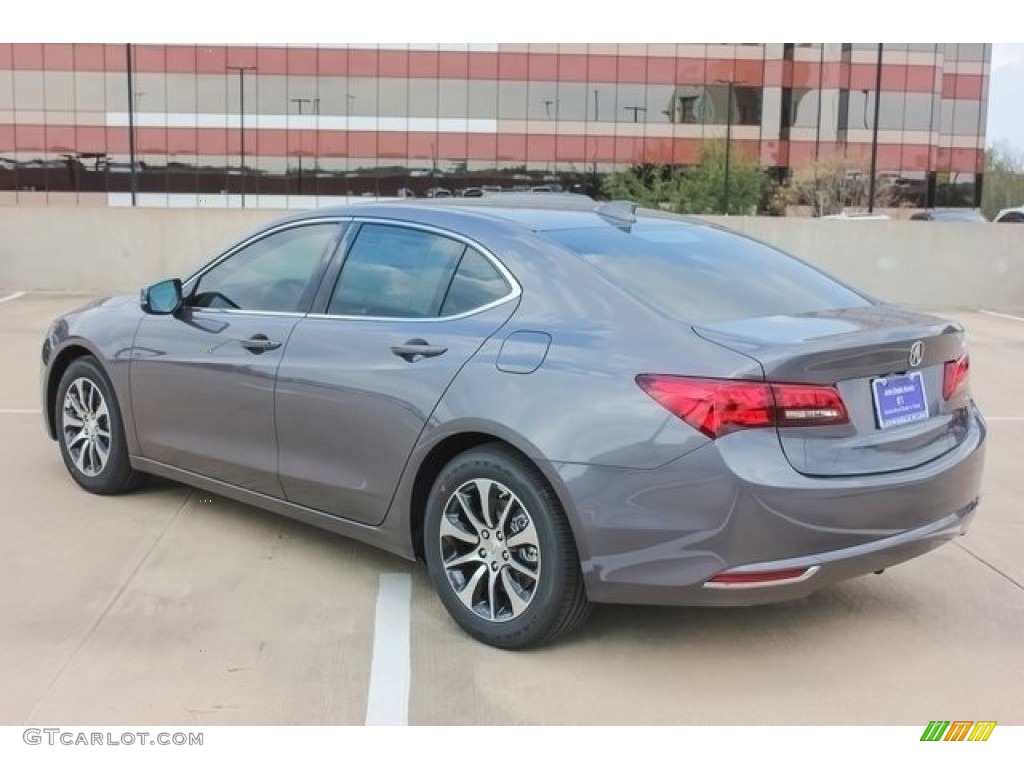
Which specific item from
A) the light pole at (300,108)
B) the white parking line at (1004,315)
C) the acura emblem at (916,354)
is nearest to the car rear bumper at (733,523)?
the acura emblem at (916,354)

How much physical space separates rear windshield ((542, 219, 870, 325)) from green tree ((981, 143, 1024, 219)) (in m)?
78.6

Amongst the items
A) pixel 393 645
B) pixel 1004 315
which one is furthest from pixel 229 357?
pixel 1004 315

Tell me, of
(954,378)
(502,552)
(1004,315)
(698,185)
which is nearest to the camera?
(502,552)

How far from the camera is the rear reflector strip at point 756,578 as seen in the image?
3.24 metres

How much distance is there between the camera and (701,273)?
3955mm

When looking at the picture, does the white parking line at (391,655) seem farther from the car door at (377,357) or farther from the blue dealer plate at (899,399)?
the blue dealer plate at (899,399)

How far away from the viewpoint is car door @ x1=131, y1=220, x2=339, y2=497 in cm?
452

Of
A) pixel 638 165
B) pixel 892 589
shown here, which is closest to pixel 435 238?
pixel 892 589

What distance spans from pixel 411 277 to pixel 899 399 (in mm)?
1869

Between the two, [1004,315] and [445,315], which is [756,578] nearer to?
[445,315]

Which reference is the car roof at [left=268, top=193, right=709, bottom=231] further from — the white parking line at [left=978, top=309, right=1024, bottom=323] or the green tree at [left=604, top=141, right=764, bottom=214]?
the green tree at [left=604, top=141, right=764, bottom=214]

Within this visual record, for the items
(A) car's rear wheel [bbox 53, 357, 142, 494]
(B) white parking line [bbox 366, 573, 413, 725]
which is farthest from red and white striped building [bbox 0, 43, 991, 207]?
(B) white parking line [bbox 366, 573, 413, 725]

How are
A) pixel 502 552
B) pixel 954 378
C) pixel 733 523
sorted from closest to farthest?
pixel 733 523 < pixel 502 552 < pixel 954 378

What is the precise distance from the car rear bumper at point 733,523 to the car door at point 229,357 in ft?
5.53
